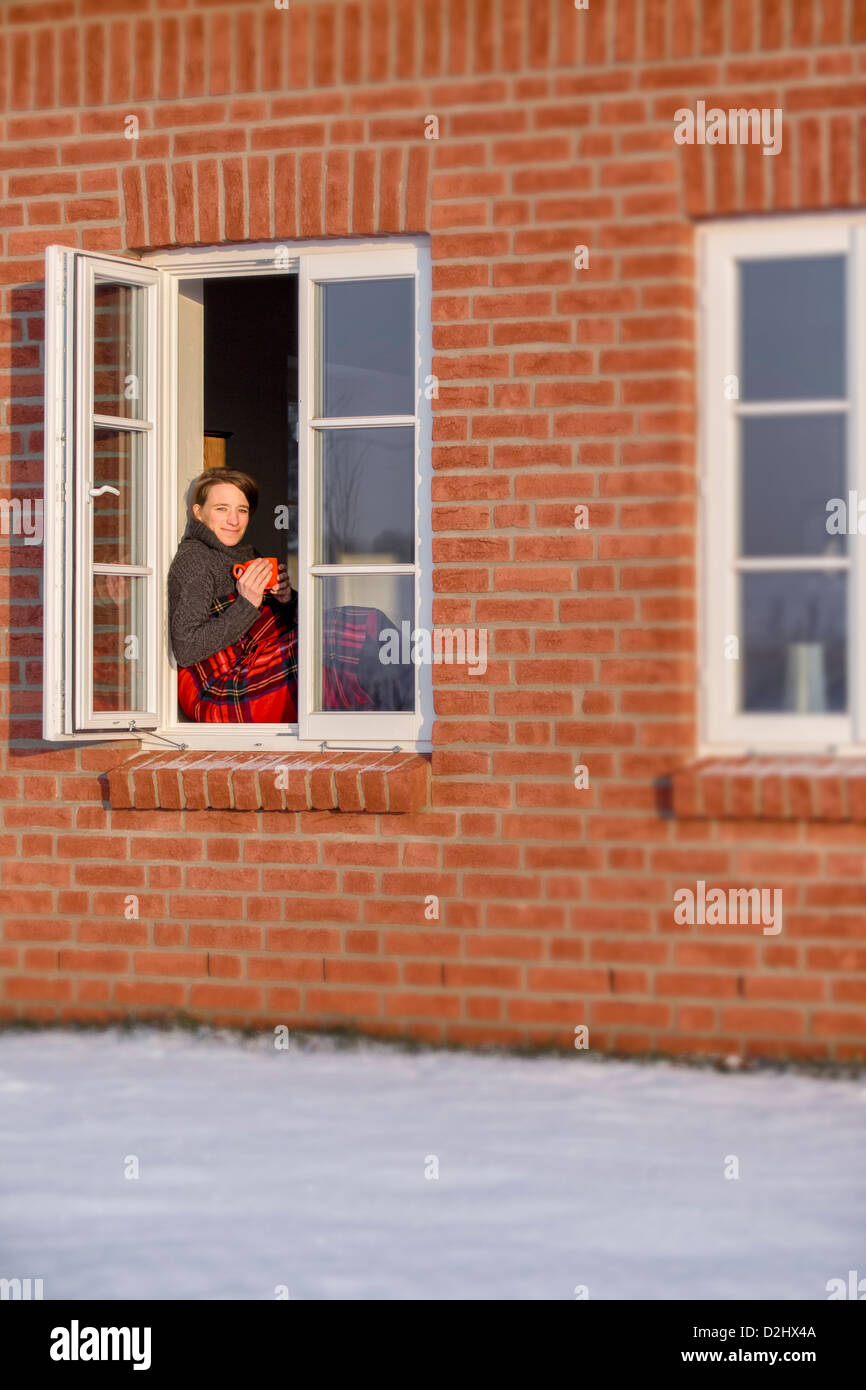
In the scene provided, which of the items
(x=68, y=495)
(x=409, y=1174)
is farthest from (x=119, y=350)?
(x=409, y=1174)

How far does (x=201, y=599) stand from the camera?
6273 millimetres

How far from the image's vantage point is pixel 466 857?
5.76 metres

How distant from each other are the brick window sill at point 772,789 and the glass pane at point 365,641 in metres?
0.96

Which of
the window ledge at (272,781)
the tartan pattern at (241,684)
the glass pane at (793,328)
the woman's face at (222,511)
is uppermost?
the glass pane at (793,328)

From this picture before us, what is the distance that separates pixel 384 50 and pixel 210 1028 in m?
3.07

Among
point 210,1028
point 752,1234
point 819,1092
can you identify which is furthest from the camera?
point 210,1028

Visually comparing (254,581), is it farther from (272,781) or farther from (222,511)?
(272,781)

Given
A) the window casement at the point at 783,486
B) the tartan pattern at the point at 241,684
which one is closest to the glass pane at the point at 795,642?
the window casement at the point at 783,486

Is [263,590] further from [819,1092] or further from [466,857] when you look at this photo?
[819,1092]

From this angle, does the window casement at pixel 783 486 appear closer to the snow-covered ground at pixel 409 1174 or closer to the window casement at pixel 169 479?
the window casement at pixel 169 479

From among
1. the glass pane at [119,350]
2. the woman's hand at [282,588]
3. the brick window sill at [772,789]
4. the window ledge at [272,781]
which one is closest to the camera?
the brick window sill at [772,789]

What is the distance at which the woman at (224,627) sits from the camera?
625cm

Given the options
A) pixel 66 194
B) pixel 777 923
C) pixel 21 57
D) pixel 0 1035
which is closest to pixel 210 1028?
pixel 0 1035

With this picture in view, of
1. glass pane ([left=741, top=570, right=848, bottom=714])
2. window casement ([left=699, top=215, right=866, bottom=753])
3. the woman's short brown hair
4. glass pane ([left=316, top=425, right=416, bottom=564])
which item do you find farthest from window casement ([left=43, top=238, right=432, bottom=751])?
glass pane ([left=741, top=570, right=848, bottom=714])
